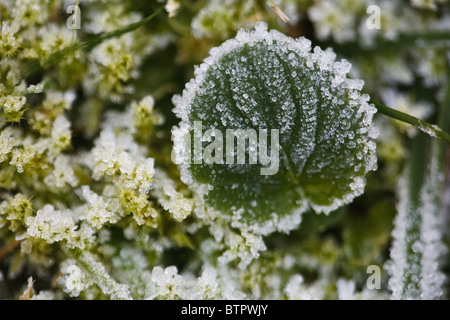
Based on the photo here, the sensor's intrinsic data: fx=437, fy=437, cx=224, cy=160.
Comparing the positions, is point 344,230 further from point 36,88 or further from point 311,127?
point 36,88

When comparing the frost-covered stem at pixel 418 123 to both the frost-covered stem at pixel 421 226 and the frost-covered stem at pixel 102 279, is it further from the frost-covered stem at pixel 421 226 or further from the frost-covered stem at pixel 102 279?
the frost-covered stem at pixel 102 279

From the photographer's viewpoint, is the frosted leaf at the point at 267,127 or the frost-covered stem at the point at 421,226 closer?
the frosted leaf at the point at 267,127

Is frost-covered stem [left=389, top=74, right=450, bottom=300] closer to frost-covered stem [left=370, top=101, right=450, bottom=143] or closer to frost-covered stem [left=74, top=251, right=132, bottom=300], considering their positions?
frost-covered stem [left=370, top=101, right=450, bottom=143]

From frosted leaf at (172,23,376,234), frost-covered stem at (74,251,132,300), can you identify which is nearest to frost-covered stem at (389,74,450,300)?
frosted leaf at (172,23,376,234)

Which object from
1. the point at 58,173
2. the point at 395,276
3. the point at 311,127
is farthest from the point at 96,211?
the point at 395,276

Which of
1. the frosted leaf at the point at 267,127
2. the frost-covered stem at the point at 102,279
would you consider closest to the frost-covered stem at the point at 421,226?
the frosted leaf at the point at 267,127

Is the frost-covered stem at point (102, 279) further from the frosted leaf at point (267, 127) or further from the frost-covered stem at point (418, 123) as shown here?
the frost-covered stem at point (418, 123)

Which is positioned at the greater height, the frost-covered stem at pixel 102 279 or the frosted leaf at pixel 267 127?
the frosted leaf at pixel 267 127
